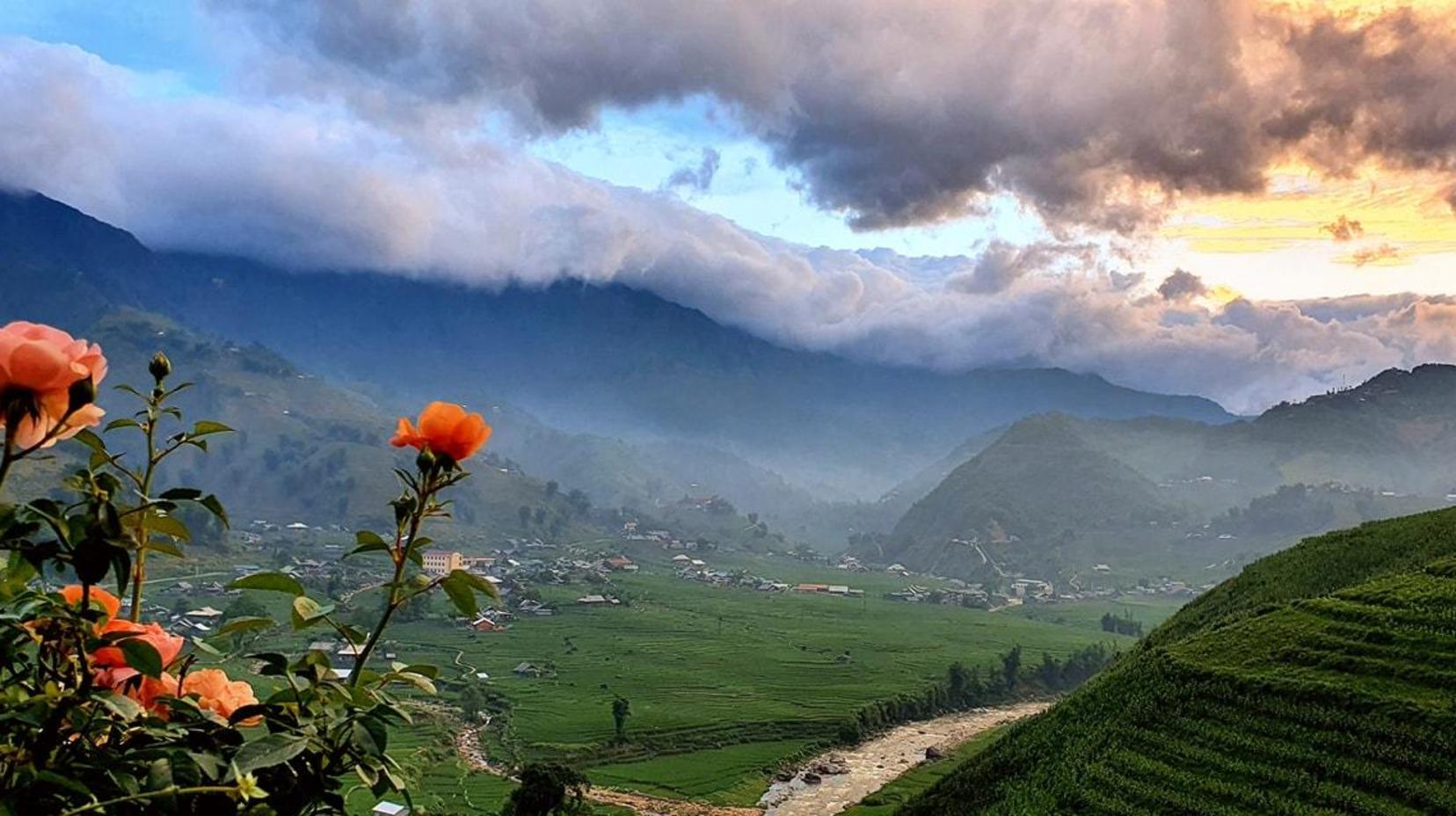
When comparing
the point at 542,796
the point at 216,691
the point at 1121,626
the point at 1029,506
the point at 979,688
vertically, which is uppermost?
the point at 1029,506

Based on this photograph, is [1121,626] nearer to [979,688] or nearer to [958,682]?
[979,688]

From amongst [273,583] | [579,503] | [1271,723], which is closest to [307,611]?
[273,583]

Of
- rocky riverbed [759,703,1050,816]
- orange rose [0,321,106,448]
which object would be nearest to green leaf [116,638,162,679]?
orange rose [0,321,106,448]

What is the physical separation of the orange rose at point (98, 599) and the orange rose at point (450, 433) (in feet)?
1.98

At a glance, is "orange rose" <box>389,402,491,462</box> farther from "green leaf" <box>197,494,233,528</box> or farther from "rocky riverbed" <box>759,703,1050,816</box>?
"rocky riverbed" <box>759,703,1050,816</box>

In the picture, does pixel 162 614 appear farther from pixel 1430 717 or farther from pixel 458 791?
pixel 1430 717

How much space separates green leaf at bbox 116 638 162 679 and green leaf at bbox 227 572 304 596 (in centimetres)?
17

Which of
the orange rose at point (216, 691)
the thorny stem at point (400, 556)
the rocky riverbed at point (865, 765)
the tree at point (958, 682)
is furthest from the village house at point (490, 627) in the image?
the thorny stem at point (400, 556)

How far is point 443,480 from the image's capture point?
1661 millimetres

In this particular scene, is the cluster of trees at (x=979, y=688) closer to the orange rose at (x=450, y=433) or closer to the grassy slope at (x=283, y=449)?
the orange rose at (x=450, y=433)

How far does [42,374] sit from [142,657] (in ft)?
1.63

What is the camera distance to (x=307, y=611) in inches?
67.1

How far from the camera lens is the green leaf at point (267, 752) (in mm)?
1350

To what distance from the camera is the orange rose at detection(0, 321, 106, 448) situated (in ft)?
4.53
